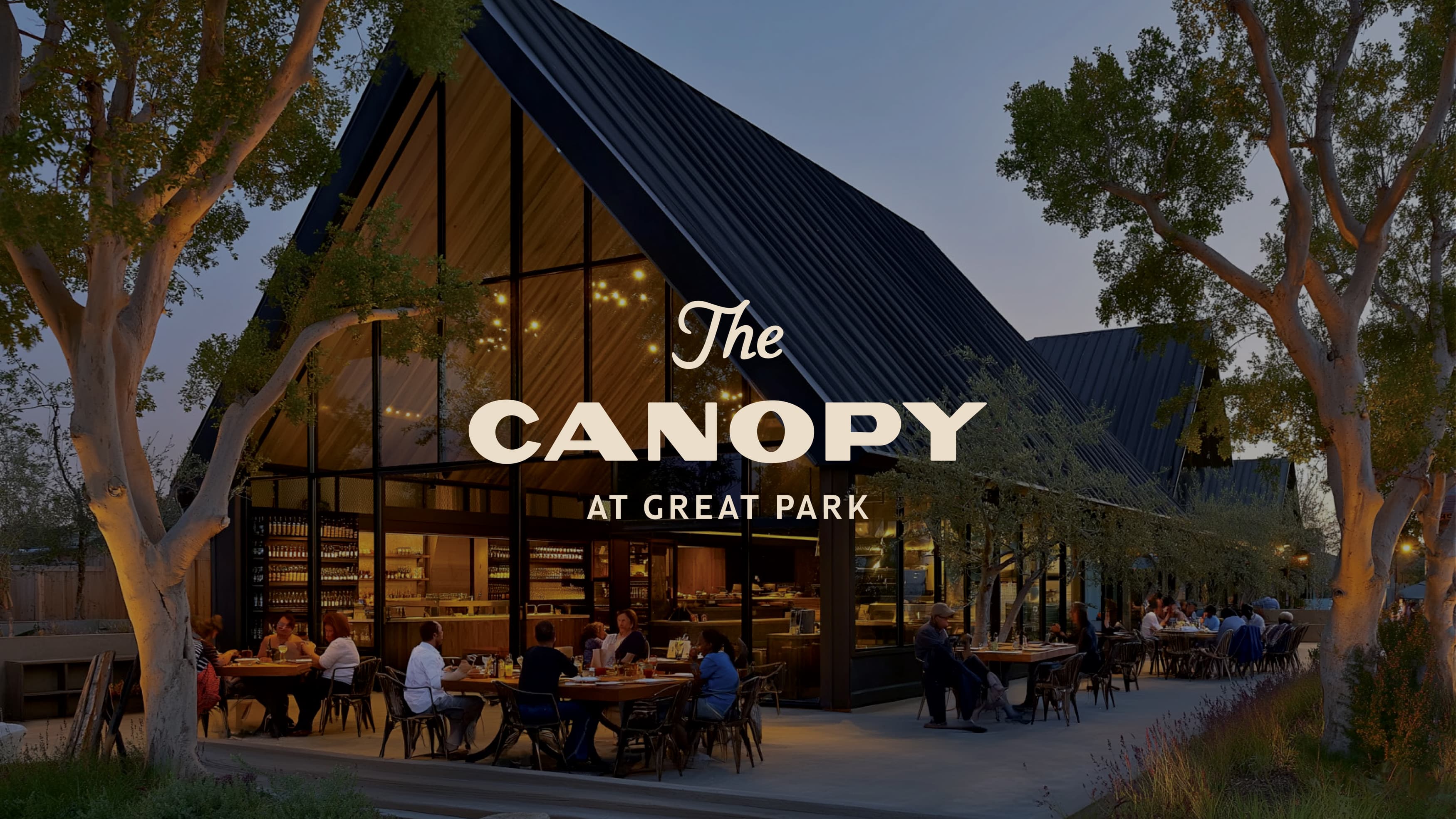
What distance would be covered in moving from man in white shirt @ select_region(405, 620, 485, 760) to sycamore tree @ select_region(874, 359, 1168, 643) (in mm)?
5362

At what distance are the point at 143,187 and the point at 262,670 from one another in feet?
19.2

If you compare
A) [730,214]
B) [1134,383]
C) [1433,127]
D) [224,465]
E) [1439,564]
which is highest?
[730,214]

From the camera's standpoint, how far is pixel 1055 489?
14703 mm

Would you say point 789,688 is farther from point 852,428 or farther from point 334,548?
point 334,548

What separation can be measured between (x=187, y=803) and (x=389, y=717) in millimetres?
4298

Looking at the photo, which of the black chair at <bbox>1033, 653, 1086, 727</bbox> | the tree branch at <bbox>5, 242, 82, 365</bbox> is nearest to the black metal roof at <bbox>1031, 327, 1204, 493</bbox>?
the black chair at <bbox>1033, 653, 1086, 727</bbox>

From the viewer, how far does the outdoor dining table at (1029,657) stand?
1429 cm

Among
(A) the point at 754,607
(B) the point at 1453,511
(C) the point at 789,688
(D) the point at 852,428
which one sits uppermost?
(D) the point at 852,428

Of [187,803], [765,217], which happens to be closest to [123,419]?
[187,803]

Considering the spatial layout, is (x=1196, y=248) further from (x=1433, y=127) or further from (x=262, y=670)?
(x=262, y=670)

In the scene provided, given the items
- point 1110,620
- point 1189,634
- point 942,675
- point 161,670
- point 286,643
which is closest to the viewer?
point 161,670

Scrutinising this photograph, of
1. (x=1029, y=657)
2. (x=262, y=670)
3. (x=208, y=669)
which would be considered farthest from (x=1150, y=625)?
(x=208, y=669)

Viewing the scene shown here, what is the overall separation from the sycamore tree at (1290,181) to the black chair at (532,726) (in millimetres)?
6214

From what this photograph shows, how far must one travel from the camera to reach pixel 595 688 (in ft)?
34.9
